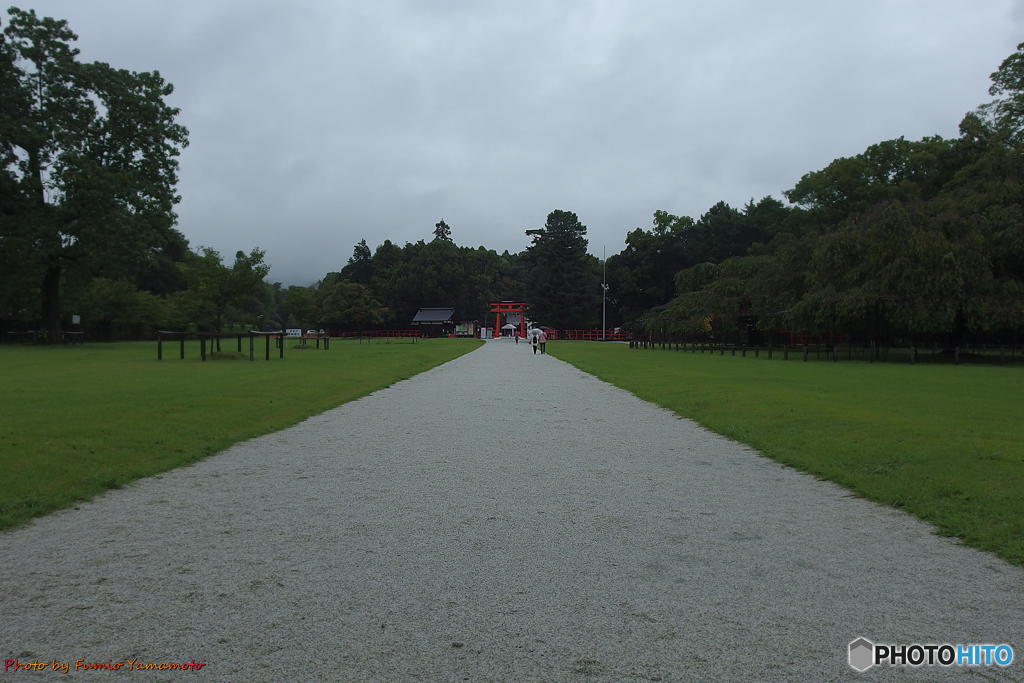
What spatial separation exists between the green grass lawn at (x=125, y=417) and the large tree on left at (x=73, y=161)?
20816 mm

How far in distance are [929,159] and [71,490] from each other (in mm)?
58709

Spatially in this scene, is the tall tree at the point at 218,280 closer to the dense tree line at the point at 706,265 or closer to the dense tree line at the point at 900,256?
the dense tree line at the point at 706,265

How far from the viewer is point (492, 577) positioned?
13.6 ft

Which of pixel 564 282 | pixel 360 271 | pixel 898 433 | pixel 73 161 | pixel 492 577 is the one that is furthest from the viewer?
pixel 360 271

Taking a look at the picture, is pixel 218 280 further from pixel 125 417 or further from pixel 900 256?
pixel 900 256

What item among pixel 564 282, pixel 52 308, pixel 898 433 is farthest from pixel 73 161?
pixel 564 282

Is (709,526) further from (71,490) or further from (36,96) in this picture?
(36,96)

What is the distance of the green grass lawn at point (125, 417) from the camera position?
6.80m

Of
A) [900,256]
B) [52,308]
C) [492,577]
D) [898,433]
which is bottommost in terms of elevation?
[492,577]

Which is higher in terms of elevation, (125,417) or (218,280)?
(218,280)

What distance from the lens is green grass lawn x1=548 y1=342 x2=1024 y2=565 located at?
19.0 feet

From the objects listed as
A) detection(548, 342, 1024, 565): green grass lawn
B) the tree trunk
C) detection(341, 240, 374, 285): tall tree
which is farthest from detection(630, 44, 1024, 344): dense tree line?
detection(341, 240, 374, 285): tall tree

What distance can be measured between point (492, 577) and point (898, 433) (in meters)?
7.64

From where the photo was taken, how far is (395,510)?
19.0ft
